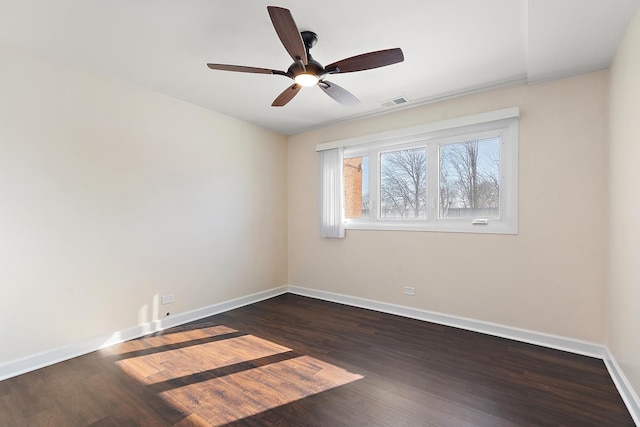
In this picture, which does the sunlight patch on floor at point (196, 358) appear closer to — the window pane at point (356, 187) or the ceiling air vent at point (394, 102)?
the window pane at point (356, 187)

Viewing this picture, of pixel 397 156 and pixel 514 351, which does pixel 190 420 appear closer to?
pixel 514 351

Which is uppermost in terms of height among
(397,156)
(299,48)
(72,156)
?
(299,48)

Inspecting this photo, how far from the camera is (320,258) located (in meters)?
4.53

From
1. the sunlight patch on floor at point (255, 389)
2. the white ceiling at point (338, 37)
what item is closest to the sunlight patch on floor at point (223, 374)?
the sunlight patch on floor at point (255, 389)

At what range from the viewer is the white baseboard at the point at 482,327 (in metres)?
2.66

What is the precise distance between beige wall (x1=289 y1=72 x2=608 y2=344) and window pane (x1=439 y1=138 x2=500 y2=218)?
263 mm

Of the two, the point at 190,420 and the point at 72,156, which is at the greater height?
the point at 72,156

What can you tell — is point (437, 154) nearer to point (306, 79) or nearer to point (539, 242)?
point (539, 242)

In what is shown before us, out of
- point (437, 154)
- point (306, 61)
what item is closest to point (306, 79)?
point (306, 61)

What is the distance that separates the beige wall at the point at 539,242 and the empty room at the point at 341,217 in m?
0.02

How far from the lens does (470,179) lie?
11.0 feet

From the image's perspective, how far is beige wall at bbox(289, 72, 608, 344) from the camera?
2.64 m

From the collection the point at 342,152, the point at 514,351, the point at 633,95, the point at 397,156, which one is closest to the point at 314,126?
the point at 342,152

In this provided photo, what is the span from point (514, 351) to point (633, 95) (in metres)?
2.18
